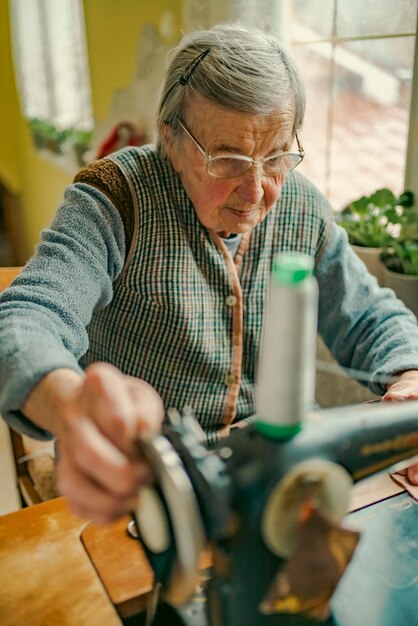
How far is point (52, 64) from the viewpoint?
4242 millimetres

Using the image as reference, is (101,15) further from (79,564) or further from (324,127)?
(79,564)

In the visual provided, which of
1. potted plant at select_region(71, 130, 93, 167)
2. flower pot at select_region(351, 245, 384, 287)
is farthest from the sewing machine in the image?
potted plant at select_region(71, 130, 93, 167)

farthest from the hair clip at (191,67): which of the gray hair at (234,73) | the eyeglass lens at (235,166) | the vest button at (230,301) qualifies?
the vest button at (230,301)

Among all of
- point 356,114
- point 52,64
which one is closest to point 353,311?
point 356,114

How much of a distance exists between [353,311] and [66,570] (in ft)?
2.63

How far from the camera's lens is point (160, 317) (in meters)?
1.14

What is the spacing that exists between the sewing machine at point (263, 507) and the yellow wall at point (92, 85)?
212cm

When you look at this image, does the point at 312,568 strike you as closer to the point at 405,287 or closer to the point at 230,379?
the point at 230,379

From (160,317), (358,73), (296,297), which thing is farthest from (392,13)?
(296,297)

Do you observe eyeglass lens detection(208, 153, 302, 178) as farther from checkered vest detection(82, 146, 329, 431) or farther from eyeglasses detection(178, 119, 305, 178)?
checkered vest detection(82, 146, 329, 431)

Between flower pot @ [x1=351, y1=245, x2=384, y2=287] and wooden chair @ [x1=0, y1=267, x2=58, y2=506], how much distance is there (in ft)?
2.85

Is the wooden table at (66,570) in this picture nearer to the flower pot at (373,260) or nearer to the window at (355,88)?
the flower pot at (373,260)

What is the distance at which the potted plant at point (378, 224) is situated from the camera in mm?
1582

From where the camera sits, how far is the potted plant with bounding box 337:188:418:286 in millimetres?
1582
